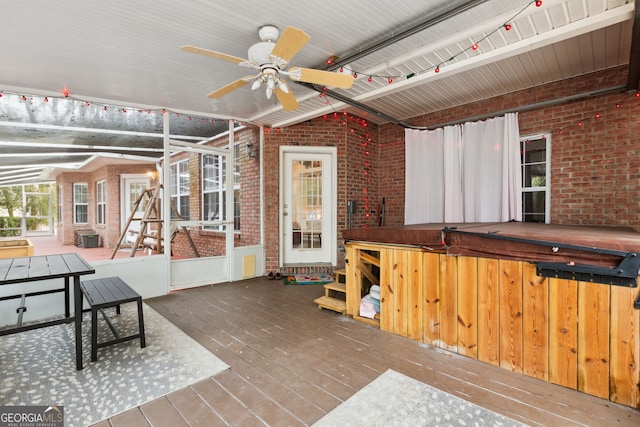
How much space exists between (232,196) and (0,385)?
11.6 ft

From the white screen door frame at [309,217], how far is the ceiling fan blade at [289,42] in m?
3.20

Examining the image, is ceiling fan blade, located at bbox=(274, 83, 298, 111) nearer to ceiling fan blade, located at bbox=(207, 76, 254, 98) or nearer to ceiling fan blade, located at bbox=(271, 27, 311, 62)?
ceiling fan blade, located at bbox=(207, 76, 254, 98)

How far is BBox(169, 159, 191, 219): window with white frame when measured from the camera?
6246 millimetres

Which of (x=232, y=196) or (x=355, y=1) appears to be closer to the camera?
(x=355, y=1)

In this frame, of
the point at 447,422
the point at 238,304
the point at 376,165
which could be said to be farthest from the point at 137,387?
the point at 376,165

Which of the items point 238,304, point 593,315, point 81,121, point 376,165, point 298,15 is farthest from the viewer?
point 376,165

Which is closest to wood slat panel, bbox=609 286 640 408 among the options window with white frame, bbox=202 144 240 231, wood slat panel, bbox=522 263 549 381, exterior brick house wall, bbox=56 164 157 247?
wood slat panel, bbox=522 263 549 381

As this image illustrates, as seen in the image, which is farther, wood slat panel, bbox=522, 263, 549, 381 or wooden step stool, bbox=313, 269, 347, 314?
wooden step stool, bbox=313, 269, 347, 314

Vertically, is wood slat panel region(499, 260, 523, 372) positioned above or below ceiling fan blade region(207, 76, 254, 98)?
below

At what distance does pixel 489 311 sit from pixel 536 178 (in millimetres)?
2856

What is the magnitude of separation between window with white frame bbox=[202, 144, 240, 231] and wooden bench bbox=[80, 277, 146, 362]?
7.85ft

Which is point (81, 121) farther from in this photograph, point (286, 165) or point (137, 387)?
point (137, 387)

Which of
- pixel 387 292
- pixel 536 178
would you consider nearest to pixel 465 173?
pixel 536 178

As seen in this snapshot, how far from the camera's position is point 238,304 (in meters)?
3.98
